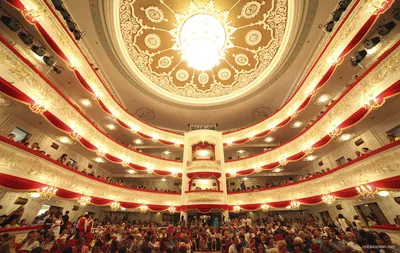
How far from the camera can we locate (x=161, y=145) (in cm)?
1736

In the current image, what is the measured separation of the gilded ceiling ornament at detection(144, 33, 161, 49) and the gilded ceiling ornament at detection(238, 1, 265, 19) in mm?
5537

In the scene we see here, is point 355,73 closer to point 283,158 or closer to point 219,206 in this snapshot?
point 283,158

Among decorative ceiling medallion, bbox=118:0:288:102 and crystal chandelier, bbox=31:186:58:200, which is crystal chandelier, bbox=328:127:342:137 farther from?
crystal chandelier, bbox=31:186:58:200

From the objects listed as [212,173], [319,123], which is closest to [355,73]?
[319,123]

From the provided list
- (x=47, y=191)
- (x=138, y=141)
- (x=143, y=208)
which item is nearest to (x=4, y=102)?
(x=47, y=191)

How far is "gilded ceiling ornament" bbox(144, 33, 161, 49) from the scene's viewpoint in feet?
36.0

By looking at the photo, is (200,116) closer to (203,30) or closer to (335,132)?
(203,30)

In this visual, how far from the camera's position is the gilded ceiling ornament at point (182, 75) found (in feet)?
44.4

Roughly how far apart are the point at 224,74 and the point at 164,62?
496 cm

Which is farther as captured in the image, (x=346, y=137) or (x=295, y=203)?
(x=295, y=203)

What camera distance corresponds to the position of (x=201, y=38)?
9914 millimetres

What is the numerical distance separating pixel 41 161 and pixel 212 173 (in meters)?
10.8

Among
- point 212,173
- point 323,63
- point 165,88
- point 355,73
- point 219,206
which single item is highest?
point 165,88

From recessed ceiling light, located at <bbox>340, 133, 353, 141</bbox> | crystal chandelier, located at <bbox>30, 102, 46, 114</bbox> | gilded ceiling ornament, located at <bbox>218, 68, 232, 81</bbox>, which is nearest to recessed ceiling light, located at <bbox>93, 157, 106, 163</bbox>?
crystal chandelier, located at <bbox>30, 102, 46, 114</bbox>
